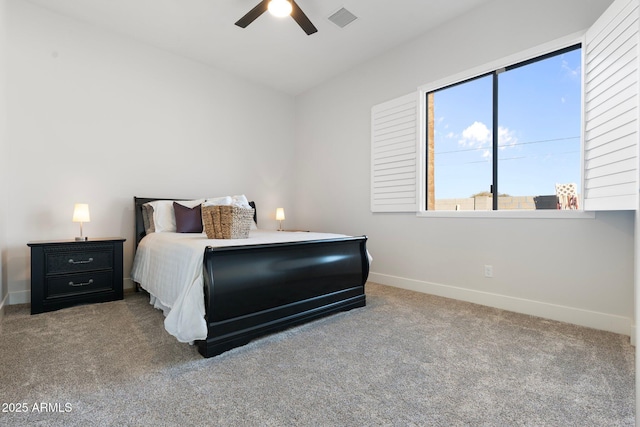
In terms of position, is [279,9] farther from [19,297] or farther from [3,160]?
[19,297]

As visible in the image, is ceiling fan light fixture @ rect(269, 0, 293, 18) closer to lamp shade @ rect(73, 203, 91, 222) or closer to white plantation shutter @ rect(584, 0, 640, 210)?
white plantation shutter @ rect(584, 0, 640, 210)

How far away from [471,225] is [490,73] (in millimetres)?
1539

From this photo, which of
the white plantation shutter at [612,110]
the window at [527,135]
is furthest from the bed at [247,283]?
the white plantation shutter at [612,110]

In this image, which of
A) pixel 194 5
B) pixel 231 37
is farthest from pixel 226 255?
pixel 231 37

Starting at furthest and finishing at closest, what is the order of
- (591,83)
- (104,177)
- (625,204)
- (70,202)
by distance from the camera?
1. (104,177)
2. (70,202)
3. (591,83)
4. (625,204)

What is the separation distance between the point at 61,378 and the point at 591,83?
3.97m

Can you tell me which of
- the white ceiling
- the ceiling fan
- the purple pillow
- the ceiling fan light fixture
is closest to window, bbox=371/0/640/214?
the white ceiling

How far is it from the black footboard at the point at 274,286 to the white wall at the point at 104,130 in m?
2.31

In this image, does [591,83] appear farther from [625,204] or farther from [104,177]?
[104,177]

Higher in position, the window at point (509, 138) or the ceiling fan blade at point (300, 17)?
the ceiling fan blade at point (300, 17)

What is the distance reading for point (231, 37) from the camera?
3.66 metres

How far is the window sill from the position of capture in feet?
8.15

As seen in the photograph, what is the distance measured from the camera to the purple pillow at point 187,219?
134 inches

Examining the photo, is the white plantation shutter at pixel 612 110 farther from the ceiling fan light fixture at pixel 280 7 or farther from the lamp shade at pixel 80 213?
the lamp shade at pixel 80 213
